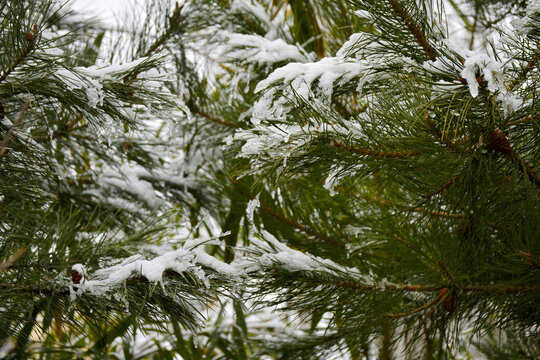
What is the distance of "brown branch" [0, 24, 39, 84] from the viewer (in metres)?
0.93

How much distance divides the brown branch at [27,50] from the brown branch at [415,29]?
67 centimetres

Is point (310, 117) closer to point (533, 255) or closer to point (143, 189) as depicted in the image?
point (533, 255)

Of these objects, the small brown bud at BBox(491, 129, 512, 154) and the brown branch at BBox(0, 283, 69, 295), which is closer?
the small brown bud at BBox(491, 129, 512, 154)

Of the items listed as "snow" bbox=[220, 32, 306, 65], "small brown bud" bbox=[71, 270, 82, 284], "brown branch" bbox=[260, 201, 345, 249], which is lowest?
"small brown bud" bbox=[71, 270, 82, 284]

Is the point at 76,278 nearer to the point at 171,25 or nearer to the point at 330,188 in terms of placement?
the point at 330,188

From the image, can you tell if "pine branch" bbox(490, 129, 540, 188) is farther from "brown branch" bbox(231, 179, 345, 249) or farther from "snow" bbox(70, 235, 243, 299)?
"brown branch" bbox(231, 179, 345, 249)

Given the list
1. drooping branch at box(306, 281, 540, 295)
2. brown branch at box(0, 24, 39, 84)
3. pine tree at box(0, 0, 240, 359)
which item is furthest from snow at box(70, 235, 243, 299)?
brown branch at box(0, 24, 39, 84)

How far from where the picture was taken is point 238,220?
6.92ft

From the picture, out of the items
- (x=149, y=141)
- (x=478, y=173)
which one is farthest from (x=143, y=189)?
(x=478, y=173)

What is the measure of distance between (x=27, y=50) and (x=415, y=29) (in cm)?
74

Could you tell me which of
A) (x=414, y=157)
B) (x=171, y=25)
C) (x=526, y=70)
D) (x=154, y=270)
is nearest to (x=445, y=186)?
(x=414, y=157)

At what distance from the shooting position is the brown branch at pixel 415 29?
89cm

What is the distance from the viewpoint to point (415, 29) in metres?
0.90

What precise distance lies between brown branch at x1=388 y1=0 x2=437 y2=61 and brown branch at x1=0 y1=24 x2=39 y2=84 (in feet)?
2.19
